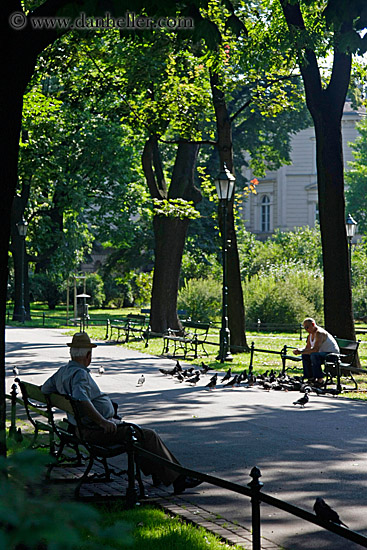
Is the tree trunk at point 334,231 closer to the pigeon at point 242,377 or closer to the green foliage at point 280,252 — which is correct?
the pigeon at point 242,377

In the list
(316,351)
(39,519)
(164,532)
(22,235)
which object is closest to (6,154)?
(164,532)

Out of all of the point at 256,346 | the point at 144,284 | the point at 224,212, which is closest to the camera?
the point at 224,212

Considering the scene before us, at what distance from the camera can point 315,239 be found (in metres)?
55.2

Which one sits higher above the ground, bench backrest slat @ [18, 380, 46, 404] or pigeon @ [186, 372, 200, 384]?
bench backrest slat @ [18, 380, 46, 404]

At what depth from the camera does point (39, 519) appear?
7.03ft

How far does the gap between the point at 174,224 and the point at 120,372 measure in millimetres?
10767

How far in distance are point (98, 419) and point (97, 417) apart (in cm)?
2

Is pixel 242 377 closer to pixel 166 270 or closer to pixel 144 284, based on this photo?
pixel 166 270

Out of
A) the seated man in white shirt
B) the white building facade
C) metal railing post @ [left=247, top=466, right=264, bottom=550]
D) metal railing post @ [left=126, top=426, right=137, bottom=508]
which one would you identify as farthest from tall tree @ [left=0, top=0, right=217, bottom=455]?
the white building facade

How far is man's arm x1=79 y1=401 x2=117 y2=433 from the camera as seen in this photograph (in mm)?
7258

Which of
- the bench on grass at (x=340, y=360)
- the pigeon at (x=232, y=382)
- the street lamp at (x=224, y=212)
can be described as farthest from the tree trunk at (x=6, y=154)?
the street lamp at (x=224, y=212)

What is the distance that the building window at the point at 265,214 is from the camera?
255 feet

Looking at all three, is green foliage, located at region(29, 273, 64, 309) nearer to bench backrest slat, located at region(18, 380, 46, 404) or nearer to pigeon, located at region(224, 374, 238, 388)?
pigeon, located at region(224, 374, 238, 388)

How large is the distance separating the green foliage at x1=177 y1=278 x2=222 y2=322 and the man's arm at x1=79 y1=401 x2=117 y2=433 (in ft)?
107
